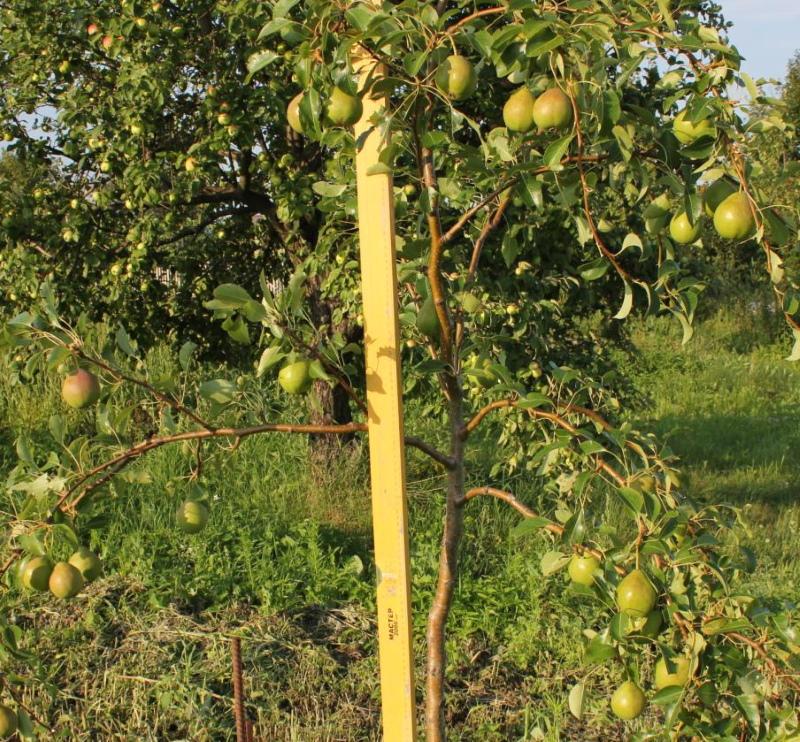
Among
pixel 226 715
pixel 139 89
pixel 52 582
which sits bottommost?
pixel 226 715

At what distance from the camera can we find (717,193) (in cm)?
135

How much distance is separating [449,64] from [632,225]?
9.10ft

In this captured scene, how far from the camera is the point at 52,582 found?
4.60 ft

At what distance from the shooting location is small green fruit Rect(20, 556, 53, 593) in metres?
1.39

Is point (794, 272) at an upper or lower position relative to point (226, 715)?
upper

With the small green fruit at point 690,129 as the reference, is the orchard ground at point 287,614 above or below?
below

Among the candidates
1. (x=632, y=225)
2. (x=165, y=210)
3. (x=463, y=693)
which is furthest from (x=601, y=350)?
(x=165, y=210)

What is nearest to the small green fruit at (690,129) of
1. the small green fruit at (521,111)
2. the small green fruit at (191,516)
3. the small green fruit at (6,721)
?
the small green fruit at (521,111)

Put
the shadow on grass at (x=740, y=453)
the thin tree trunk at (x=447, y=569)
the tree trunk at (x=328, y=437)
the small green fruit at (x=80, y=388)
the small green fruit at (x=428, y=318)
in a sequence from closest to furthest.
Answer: the small green fruit at (x=80, y=388), the small green fruit at (x=428, y=318), the thin tree trunk at (x=447, y=569), the tree trunk at (x=328, y=437), the shadow on grass at (x=740, y=453)

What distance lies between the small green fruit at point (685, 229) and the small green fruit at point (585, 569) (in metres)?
0.52

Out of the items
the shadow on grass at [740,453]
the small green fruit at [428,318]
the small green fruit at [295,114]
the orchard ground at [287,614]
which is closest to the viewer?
the small green fruit at [295,114]

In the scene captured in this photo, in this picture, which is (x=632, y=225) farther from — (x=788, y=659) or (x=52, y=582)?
(x=52, y=582)

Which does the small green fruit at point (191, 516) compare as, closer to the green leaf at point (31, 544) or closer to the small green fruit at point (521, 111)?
the green leaf at point (31, 544)

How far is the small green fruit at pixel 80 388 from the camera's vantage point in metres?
1.38
